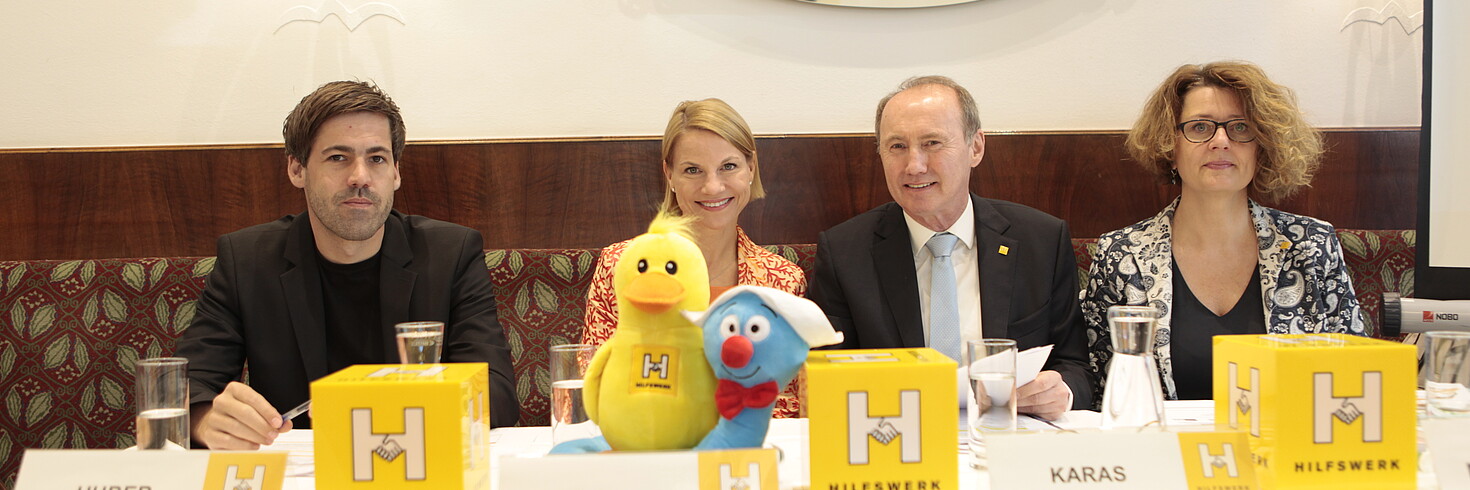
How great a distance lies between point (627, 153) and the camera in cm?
247

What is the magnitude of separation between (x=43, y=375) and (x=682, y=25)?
187cm

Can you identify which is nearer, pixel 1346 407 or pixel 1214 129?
pixel 1346 407

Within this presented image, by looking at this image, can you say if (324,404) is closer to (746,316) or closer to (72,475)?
(72,475)

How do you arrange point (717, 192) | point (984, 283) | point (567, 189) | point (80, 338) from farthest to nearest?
point (567, 189)
point (80, 338)
point (717, 192)
point (984, 283)

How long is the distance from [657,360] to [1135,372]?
22.8 inches

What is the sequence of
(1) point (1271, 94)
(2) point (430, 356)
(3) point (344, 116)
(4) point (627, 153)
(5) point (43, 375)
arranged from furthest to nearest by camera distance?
(4) point (627, 153)
(5) point (43, 375)
(1) point (1271, 94)
(3) point (344, 116)
(2) point (430, 356)

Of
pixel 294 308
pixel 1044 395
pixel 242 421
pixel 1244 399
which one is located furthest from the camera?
pixel 294 308

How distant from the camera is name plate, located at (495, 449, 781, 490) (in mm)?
858

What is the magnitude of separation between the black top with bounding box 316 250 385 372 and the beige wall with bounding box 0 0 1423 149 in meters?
0.65

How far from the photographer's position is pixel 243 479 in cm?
87

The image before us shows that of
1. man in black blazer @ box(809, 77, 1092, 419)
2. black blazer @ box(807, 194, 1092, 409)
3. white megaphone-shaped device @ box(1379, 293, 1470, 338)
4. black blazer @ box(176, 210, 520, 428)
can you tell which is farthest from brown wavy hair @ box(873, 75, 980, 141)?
black blazer @ box(176, 210, 520, 428)

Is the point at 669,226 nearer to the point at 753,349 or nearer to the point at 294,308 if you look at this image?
the point at 753,349

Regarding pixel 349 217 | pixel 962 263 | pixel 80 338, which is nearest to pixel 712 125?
pixel 962 263

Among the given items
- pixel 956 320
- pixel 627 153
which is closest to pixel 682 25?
pixel 627 153
